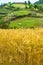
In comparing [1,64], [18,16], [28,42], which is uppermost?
[28,42]

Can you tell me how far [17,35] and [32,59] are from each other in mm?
715

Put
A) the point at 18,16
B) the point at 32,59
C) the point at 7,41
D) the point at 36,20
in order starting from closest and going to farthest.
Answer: the point at 32,59
the point at 7,41
the point at 36,20
the point at 18,16

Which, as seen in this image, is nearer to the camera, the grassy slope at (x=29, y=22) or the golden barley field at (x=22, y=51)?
the golden barley field at (x=22, y=51)

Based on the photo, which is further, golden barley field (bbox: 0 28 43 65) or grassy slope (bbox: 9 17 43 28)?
grassy slope (bbox: 9 17 43 28)

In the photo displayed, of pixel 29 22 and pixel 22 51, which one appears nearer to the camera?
pixel 22 51

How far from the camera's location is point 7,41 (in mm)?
4602

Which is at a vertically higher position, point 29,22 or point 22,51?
point 22,51

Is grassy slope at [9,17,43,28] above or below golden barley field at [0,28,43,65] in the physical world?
below

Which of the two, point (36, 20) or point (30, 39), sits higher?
point (30, 39)

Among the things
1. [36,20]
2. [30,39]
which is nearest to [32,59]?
[30,39]

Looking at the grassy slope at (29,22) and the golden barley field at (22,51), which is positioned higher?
the golden barley field at (22,51)

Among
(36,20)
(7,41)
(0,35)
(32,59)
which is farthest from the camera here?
(36,20)

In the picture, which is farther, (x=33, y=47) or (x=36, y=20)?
(x=36, y=20)

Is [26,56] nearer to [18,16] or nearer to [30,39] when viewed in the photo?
[30,39]
